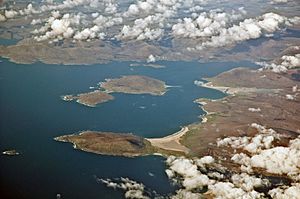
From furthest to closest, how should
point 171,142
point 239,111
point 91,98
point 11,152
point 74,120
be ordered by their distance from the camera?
point 91,98
point 239,111
point 74,120
point 171,142
point 11,152

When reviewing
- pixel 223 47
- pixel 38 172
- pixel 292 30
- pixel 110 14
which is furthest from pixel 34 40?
pixel 38 172

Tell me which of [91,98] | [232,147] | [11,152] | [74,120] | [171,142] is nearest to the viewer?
[11,152]

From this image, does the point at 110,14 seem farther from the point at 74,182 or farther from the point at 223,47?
the point at 74,182

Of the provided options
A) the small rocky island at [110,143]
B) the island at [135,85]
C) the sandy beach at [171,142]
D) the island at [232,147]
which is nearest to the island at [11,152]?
the small rocky island at [110,143]

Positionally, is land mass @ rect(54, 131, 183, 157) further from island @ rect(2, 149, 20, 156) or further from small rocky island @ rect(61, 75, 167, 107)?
small rocky island @ rect(61, 75, 167, 107)

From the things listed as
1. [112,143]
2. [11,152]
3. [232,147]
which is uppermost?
[11,152]

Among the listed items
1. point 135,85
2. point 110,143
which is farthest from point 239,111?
point 110,143

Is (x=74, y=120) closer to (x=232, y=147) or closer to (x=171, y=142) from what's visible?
(x=171, y=142)
